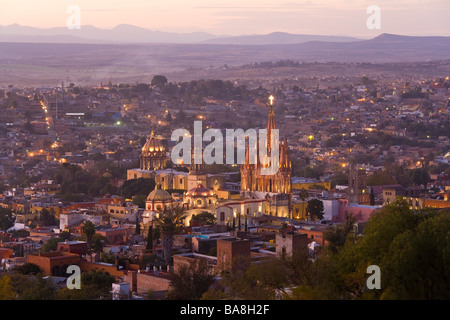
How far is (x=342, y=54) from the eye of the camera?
190m

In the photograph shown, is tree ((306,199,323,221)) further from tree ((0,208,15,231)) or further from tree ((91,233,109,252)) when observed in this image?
tree ((0,208,15,231))

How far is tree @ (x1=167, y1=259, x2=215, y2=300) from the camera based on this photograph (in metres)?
23.1

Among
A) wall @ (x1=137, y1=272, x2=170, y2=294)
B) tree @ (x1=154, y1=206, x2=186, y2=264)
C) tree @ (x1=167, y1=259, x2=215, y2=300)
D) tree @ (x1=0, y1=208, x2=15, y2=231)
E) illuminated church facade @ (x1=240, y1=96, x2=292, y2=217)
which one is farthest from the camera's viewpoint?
illuminated church facade @ (x1=240, y1=96, x2=292, y2=217)

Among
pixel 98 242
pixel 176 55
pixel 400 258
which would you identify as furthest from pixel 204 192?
pixel 176 55

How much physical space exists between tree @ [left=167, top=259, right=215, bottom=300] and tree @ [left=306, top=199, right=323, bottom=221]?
20.7 m

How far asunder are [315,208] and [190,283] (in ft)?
73.7

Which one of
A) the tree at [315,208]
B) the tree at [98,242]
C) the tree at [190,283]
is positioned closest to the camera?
the tree at [190,283]

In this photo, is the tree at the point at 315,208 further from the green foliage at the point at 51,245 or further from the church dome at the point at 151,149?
the church dome at the point at 151,149

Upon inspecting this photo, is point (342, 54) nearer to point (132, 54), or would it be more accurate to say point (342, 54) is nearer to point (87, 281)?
point (132, 54)

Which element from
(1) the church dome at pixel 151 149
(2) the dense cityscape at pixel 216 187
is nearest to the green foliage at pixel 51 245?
(2) the dense cityscape at pixel 216 187

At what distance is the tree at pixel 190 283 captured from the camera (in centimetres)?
2308

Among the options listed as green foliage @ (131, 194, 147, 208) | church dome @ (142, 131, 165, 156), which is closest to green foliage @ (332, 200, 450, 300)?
green foliage @ (131, 194, 147, 208)

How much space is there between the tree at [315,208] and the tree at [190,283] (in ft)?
68.1
